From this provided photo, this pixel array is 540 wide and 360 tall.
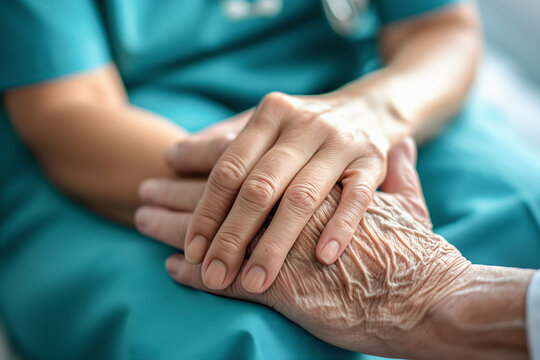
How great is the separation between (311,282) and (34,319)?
509 millimetres

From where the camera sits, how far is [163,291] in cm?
63

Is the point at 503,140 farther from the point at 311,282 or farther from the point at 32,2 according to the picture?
the point at 32,2

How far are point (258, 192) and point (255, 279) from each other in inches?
4.4

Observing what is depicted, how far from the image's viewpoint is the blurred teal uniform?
58 cm

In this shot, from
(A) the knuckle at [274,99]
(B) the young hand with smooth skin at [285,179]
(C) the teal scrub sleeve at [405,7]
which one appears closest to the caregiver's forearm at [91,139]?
(B) the young hand with smooth skin at [285,179]

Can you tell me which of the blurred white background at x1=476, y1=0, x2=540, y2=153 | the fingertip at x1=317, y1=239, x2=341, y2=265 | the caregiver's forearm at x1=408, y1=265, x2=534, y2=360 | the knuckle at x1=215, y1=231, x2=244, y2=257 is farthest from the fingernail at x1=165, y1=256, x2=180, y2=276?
the blurred white background at x1=476, y1=0, x2=540, y2=153

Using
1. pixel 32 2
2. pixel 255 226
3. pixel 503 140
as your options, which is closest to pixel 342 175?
pixel 255 226

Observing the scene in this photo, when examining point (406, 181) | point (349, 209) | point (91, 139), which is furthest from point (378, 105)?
point (91, 139)

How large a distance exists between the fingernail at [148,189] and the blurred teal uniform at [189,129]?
0.26 ft

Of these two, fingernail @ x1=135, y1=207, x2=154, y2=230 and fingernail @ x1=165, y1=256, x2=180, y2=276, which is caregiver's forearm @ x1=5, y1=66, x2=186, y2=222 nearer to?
fingernail @ x1=135, y1=207, x2=154, y2=230

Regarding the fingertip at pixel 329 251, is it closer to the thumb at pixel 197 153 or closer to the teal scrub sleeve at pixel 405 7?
the thumb at pixel 197 153

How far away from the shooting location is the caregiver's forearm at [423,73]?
81cm

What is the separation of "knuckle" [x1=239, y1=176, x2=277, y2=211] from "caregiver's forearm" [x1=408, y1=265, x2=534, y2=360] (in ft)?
0.85

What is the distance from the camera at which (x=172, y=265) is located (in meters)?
0.64
